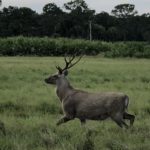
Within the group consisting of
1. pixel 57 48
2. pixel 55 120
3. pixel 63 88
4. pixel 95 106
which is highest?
pixel 63 88

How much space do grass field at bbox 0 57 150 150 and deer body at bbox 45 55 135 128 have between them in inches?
8.4

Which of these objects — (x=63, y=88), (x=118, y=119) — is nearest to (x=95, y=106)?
(x=118, y=119)

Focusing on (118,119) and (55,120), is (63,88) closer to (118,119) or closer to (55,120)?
(55,120)

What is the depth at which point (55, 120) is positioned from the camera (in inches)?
440

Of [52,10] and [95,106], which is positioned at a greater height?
[52,10]

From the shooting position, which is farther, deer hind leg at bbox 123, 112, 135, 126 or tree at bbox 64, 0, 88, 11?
tree at bbox 64, 0, 88, 11

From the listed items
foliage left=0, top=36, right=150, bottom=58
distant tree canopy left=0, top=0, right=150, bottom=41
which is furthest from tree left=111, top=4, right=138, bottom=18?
foliage left=0, top=36, right=150, bottom=58

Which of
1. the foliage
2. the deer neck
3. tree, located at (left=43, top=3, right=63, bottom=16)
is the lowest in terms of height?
the foliage

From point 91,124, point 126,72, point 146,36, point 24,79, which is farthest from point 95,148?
point 146,36

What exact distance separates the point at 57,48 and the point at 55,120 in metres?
34.9

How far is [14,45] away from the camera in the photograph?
1784 inches

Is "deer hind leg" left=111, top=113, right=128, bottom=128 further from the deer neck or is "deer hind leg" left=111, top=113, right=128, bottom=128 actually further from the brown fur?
the deer neck

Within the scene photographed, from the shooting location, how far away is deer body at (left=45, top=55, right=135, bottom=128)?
9953 mm

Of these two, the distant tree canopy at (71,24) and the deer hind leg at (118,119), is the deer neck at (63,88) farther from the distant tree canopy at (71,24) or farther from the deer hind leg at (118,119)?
the distant tree canopy at (71,24)
